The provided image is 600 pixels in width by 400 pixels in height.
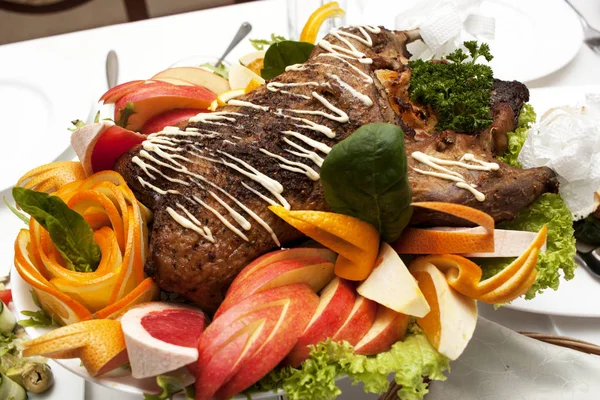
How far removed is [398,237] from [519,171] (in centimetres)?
41

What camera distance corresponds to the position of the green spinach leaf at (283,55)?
6.50 feet

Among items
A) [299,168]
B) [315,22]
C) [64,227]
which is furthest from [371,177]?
[315,22]

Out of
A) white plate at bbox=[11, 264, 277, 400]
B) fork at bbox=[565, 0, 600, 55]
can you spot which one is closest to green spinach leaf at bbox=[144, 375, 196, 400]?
white plate at bbox=[11, 264, 277, 400]

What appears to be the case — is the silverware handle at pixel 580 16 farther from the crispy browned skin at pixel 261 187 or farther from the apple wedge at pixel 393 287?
the apple wedge at pixel 393 287

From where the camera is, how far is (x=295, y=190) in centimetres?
145

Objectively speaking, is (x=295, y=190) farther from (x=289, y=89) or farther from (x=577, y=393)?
(x=577, y=393)

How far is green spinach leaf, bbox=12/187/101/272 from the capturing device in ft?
4.24

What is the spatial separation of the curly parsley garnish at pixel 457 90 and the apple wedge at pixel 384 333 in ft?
2.14

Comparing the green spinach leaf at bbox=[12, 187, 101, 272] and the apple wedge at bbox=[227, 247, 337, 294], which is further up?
the green spinach leaf at bbox=[12, 187, 101, 272]

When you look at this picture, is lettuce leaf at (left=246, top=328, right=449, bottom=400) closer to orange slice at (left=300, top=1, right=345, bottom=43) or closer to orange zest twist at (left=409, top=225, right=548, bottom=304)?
orange zest twist at (left=409, top=225, right=548, bottom=304)

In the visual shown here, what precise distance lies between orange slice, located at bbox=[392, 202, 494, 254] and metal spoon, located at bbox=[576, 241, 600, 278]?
688 mm

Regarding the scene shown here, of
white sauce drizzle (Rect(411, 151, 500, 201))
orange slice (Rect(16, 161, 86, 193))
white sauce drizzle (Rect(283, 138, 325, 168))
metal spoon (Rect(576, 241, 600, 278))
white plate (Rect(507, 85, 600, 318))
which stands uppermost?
white sauce drizzle (Rect(283, 138, 325, 168))

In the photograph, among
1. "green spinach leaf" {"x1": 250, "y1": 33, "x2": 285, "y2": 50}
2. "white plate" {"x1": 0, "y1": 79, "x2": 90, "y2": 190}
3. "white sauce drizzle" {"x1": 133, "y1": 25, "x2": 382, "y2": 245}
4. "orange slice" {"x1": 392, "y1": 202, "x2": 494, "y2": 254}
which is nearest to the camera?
"orange slice" {"x1": 392, "y1": 202, "x2": 494, "y2": 254}

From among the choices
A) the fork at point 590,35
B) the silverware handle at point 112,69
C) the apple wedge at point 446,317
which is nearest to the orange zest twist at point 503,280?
the apple wedge at point 446,317
